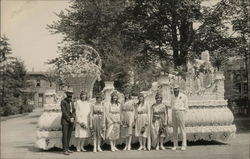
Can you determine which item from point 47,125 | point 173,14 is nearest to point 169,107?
point 47,125

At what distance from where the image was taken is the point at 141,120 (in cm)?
1362

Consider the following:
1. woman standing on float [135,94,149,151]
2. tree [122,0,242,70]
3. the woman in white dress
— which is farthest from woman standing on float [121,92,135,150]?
tree [122,0,242,70]

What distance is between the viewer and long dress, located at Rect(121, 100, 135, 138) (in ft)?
44.7

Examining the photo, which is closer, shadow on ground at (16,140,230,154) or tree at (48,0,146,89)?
shadow on ground at (16,140,230,154)

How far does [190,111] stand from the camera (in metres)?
14.6

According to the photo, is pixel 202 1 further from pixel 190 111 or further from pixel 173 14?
pixel 190 111

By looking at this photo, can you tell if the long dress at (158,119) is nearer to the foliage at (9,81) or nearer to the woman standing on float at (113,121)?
the woman standing on float at (113,121)

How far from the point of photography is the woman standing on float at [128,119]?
13.6 meters

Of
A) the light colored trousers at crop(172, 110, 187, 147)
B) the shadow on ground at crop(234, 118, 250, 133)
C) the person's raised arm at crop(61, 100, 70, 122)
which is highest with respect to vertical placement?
the person's raised arm at crop(61, 100, 70, 122)

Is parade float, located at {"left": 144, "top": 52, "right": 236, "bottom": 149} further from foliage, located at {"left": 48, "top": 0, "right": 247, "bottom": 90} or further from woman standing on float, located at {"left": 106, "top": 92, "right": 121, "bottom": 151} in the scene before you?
foliage, located at {"left": 48, "top": 0, "right": 247, "bottom": 90}

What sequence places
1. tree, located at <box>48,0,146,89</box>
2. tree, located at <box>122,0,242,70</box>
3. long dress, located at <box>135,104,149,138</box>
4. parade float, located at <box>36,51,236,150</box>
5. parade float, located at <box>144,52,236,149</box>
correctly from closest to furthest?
long dress, located at <box>135,104,149,138</box> < parade float, located at <box>36,51,236,150</box> < parade float, located at <box>144,52,236,149</box> < tree, located at <box>122,0,242,70</box> < tree, located at <box>48,0,146,89</box>

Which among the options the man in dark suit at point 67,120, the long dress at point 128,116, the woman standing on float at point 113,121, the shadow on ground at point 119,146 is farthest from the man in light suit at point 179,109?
the man in dark suit at point 67,120

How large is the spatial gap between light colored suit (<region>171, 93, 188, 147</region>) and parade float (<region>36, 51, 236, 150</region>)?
0.37 metres

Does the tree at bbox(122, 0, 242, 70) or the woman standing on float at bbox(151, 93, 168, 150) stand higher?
the tree at bbox(122, 0, 242, 70)
